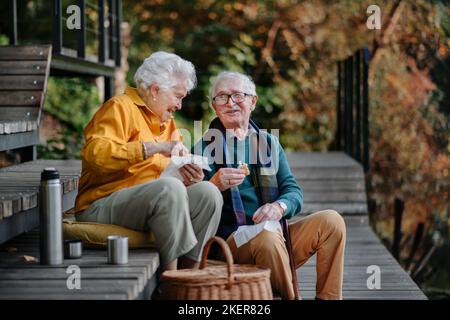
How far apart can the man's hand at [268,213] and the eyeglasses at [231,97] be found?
451 millimetres

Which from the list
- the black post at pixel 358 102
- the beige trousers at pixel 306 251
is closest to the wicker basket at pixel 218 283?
the beige trousers at pixel 306 251

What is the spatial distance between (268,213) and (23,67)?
2887 mm

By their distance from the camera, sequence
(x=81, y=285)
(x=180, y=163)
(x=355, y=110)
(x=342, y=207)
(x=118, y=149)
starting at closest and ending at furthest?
(x=81, y=285)
(x=118, y=149)
(x=180, y=163)
(x=342, y=207)
(x=355, y=110)

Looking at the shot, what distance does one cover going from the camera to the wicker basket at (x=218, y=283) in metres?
3.48

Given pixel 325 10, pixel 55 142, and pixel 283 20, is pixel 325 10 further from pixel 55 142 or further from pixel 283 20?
pixel 55 142

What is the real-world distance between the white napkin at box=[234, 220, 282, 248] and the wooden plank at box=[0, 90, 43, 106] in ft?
7.76

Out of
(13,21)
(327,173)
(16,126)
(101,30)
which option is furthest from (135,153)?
(101,30)

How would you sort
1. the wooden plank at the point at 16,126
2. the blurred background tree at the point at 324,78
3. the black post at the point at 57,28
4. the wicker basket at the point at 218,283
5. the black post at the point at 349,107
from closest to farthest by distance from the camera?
the wicker basket at the point at 218,283 → the wooden plank at the point at 16,126 → the black post at the point at 57,28 → the black post at the point at 349,107 → the blurred background tree at the point at 324,78

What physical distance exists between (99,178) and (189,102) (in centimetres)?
953

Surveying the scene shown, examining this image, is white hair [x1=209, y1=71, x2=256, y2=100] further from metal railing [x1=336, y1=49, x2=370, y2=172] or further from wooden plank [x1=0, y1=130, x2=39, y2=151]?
metal railing [x1=336, y1=49, x2=370, y2=172]

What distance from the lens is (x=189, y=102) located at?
1350 cm

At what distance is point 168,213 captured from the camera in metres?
3.72

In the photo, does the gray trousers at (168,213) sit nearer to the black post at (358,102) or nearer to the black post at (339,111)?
the black post at (358,102)

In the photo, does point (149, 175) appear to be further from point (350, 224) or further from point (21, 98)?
point (350, 224)
